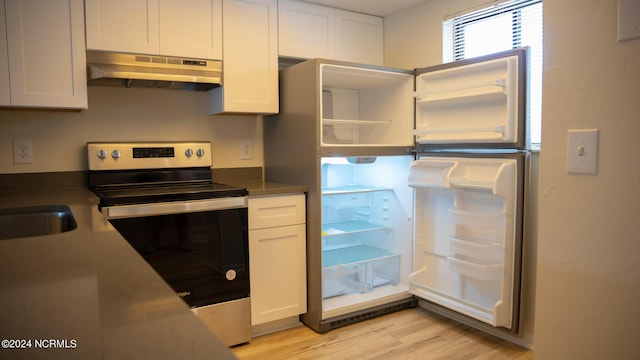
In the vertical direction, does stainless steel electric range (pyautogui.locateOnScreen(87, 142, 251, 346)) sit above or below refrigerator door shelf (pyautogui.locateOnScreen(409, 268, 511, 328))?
above

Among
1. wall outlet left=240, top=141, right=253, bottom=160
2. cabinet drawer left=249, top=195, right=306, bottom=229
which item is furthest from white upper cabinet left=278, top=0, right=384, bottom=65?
cabinet drawer left=249, top=195, right=306, bottom=229

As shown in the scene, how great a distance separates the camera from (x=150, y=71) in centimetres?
250

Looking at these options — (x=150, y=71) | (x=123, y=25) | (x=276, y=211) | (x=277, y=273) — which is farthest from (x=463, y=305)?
(x=123, y=25)

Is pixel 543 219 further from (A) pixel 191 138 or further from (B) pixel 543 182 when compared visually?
(A) pixel 191 138

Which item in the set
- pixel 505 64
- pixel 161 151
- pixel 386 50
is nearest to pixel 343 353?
pixel 161 151

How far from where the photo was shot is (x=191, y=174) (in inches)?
112

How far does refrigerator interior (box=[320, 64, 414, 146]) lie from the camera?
299cm

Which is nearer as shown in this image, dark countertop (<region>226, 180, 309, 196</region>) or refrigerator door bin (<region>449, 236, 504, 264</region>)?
refrigerator door bin (<region>449, 236, 504, 264</region>)

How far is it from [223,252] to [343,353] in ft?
2.87

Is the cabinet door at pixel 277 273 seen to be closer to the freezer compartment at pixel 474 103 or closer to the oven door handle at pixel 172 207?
the oven door handle at pixel 172 207

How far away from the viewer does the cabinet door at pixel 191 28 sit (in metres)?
2.56

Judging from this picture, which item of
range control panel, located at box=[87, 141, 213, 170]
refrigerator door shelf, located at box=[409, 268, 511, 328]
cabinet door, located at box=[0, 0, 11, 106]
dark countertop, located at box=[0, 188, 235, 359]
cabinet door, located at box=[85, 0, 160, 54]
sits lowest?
refrigerator door shelf, located at box=[409, 268, 511, 328]

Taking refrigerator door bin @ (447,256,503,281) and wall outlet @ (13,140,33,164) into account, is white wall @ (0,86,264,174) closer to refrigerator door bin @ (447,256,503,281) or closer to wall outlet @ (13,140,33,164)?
wall outlet @ (13,140,33,164)

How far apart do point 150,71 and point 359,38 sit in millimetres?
1611
